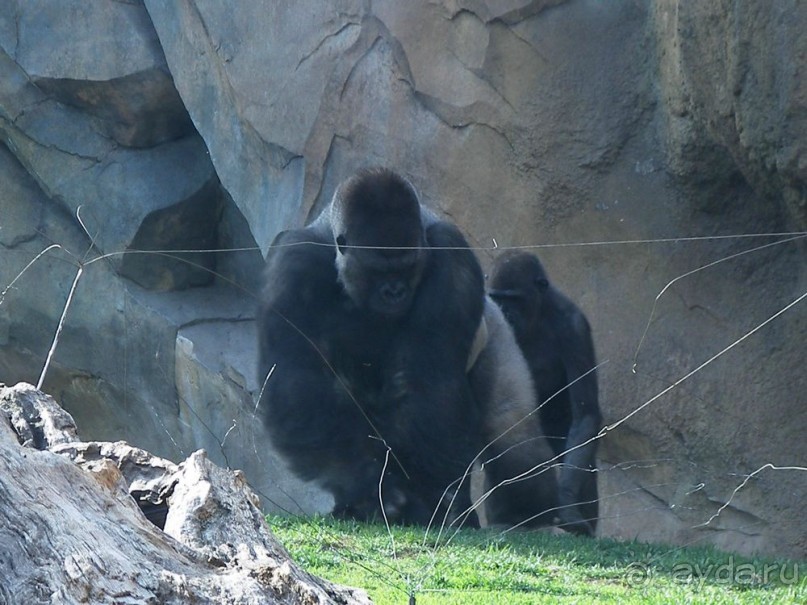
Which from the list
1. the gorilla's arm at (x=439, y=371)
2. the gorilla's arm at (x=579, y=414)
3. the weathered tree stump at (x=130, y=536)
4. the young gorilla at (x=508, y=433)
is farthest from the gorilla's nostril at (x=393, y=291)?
the weathered tree stump at (x=130, y=536)

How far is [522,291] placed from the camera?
561cm

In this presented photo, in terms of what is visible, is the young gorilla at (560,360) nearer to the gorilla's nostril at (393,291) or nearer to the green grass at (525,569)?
the gorilla's nostril at (393,291)

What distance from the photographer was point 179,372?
8453mm

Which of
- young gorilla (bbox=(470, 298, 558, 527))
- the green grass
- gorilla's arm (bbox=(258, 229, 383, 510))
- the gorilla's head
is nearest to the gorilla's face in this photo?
gorilla's arm (bbox=(258, 229, 383, 510))

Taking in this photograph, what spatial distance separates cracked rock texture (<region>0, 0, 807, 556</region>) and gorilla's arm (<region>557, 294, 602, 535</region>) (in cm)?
22

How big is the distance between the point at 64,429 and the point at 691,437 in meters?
4.14

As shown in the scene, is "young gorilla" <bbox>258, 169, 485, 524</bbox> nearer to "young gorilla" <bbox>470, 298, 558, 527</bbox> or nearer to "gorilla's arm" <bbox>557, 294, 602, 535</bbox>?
"young gorilla" <bbox>470, 298, 558, 527</bbox>

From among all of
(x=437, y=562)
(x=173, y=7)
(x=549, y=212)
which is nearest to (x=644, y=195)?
(x=549, y=212)

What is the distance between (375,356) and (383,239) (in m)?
0.51

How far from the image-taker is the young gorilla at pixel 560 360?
5.39 metres

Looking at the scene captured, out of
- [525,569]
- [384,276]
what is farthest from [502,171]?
[525,569]

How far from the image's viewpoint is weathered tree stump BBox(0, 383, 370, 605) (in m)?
1.77

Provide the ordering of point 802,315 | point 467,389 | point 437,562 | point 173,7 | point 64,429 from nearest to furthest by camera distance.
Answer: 1. point 64,429
2. point 437,562
3. point 467,389
4. point 802,315
5. point 173,7

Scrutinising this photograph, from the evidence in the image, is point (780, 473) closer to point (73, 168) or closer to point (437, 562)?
point (437, 562)
